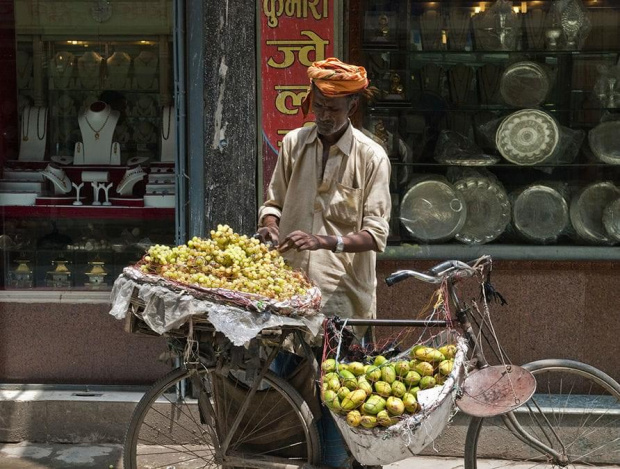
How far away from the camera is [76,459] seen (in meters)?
5.43

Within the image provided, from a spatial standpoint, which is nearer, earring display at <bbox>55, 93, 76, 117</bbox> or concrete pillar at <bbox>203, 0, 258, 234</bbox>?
concrete pillar at <bbox>203, 0, 258, 234</bbox>

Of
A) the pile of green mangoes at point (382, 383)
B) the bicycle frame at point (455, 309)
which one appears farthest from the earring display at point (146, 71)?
the pile of green mangoes at point (382, 383)

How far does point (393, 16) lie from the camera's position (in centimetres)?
580

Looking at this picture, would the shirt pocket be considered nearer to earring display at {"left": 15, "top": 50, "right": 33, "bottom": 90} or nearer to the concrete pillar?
the concrete pillar

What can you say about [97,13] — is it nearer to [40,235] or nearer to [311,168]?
[40,235]

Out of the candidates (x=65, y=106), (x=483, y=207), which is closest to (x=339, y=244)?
(x=483, y=207)

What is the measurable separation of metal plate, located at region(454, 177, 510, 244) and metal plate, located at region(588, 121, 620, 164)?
0.60m

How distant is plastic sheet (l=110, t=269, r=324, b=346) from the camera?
148 inches

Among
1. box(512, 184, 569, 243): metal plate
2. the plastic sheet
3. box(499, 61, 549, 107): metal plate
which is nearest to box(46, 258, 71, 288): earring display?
the plastic sheet

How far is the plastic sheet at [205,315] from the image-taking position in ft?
12.3

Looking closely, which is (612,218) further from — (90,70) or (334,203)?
(90,70)

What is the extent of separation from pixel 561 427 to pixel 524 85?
2.31 metres

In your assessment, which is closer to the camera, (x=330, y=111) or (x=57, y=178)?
(x=330, y=111)

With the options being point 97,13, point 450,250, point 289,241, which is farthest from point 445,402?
point 97,13
